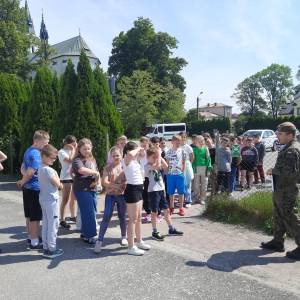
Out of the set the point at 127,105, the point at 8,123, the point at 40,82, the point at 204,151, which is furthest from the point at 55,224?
the point at 127,105

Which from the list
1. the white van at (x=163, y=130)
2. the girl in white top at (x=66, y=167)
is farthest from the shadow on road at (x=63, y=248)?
the white van at (x=163, y=130)

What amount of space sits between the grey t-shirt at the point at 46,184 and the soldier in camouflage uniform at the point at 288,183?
319 cm

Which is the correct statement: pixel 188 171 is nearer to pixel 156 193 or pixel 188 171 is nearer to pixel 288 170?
pixel 156 193

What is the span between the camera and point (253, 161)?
873cm

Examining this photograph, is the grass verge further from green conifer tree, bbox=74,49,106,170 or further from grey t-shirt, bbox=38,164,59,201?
green conifer tree, bbox=74,49,106,170

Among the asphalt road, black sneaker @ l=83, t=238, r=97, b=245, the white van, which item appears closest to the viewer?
the asphalt road

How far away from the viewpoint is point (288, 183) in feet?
13.6

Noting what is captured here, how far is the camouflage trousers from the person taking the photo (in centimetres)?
405

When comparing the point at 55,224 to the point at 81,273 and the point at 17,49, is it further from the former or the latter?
the point at 17,49

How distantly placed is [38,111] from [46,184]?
293 inches

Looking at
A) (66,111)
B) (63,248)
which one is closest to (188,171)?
(63,248)

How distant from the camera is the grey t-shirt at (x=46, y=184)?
4109 mm

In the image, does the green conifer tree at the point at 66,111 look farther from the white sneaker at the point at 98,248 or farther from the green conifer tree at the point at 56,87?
the white sneaker at the point at 98,248

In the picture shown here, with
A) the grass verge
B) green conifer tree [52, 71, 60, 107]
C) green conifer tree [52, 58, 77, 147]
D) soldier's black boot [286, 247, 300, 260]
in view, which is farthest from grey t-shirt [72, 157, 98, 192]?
green conifer tree [52, 71, 60, 107]
